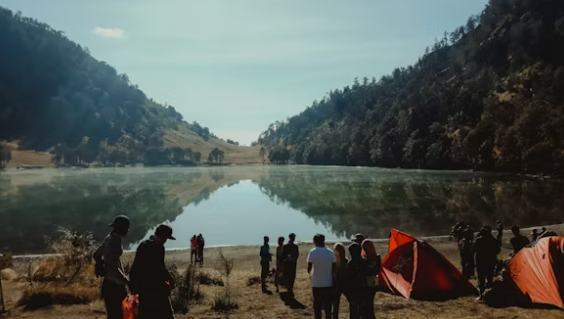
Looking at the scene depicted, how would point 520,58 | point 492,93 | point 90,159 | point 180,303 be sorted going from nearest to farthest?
point 180,303 < point 492,93 < point 520,58 < point 90,159

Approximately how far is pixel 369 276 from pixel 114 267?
3905 millimetres

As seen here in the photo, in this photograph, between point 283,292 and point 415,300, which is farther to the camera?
point 283,292

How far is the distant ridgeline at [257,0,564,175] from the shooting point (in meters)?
74.8

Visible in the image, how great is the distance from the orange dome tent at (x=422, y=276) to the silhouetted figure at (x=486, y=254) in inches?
31.0

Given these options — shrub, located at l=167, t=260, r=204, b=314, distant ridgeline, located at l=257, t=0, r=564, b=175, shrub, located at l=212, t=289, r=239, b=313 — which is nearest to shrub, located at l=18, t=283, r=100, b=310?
shrub, located at l=167, t=260, r=204, b=314

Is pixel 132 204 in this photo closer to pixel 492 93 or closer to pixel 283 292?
pixel 283 292

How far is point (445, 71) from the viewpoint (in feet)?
543

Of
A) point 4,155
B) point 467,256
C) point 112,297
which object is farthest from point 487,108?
point 4,155

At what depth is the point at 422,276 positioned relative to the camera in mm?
10445

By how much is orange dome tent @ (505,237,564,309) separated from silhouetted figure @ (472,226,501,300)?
0.58m

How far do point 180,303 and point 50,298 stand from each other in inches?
121

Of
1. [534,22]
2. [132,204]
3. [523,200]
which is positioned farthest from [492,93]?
[132,204]

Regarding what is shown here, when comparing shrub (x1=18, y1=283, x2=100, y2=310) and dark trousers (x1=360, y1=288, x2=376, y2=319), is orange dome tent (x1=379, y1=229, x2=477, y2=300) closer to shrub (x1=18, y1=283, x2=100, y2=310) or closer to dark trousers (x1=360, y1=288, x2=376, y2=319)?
dark trousers (x1=360, y1=288, x2=376, y2=319)

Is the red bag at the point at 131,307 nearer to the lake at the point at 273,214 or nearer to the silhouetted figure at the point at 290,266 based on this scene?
the silhouetted figure at the point at 290,266
